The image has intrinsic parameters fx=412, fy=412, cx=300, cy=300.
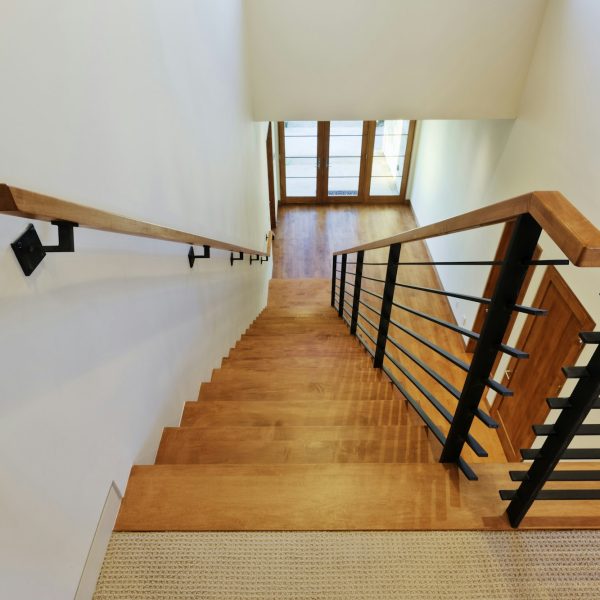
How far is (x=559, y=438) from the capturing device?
33.8 inches

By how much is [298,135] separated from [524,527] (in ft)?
24.0

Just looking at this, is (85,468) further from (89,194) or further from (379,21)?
(379,21)

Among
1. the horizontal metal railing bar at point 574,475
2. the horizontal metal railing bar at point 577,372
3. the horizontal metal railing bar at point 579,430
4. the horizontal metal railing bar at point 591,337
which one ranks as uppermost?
the horizontal metal railing bar at point 591,337

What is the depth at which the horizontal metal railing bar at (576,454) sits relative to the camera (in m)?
0.90

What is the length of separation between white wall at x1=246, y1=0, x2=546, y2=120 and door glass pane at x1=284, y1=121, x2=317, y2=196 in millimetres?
3372

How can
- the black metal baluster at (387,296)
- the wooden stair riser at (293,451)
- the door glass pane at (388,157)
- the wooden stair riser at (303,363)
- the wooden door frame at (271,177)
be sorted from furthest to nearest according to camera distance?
the door glass pane at (388,157) < the wooden door frame at (271,177) < the wooden stair riser at (303,363) < the black metal baluster at (387,296) < the wooden stair riser at (293,451)

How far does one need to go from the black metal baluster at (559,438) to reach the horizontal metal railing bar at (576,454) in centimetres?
1

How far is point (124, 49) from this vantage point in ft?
3.96

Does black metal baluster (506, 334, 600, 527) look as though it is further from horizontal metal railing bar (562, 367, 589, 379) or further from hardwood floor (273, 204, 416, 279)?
hardwood floor (273, 204, 416, 279)

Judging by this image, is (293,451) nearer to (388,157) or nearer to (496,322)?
(496,322)

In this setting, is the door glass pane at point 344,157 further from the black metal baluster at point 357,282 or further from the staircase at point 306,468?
the staircase at point 306,468

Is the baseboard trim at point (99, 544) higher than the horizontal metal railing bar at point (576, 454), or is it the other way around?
the horizontal metal railing bar at point (576, 454)

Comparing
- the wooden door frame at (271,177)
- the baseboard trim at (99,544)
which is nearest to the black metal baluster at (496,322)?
the baseboard trim at (99,544)

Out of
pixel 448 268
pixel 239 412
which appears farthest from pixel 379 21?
pixel 239 412
